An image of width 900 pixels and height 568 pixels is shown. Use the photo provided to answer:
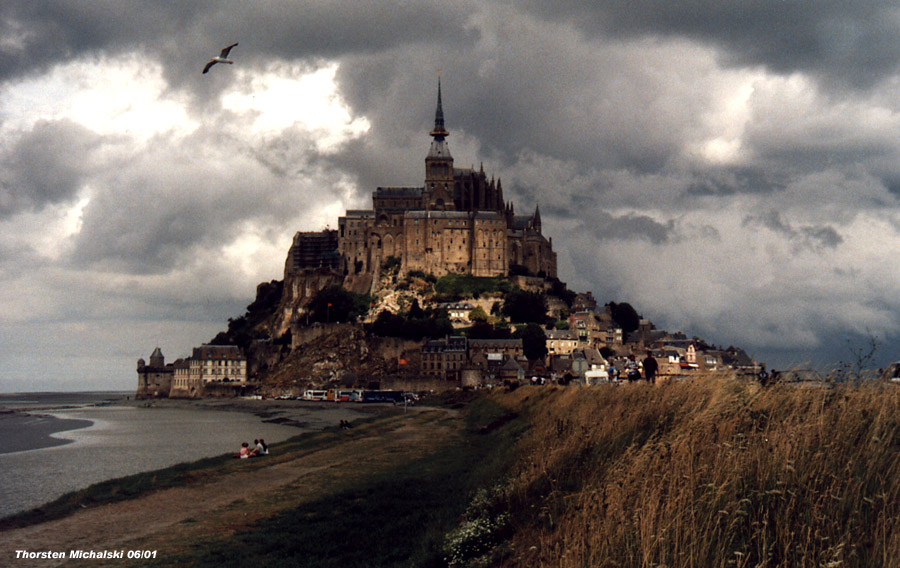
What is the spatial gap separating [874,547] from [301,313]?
373ft

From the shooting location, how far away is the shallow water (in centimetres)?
2402

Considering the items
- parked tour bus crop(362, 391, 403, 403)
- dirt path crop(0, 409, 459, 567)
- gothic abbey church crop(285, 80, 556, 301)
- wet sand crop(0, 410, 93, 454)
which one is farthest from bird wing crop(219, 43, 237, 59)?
gothic abbey church crop(285, 80, 556, 301)

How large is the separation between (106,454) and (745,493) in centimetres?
3605

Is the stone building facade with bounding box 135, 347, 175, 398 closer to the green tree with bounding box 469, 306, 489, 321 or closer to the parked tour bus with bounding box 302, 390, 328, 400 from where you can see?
the parked tour bus with bounding box 302, 390, 328, 400

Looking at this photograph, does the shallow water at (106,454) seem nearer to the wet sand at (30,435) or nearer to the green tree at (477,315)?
the wet sand at (30,435)

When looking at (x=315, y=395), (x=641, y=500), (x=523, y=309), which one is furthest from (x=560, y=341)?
(x=641, y=500)

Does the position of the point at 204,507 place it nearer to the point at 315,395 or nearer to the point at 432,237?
the point at 315,395

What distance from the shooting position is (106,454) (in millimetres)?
35562

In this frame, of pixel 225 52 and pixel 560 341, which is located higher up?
pixel 225 52

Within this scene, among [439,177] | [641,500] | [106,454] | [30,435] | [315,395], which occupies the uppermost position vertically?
[439,177]

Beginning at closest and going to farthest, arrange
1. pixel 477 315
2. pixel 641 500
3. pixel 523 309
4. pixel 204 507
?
pixel 641 500, pixel 204 507, pixel 477 315, pixel 523 309

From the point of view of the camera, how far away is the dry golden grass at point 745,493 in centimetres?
571

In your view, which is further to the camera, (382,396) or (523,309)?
(523,309)

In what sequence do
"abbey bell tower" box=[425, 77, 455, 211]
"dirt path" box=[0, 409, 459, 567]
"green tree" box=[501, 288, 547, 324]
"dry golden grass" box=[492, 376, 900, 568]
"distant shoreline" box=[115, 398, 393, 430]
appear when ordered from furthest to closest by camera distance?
"abbey bell tower" box=[425, 77, 455, 211] → "green tree" box=[501, 288, 547, 324] → "distant shoreline" box=[115, 398, 393, 430] → "dirt path" box=[0, 409, 459, 567] → "dry golden grass" box=[492, 376, 900, 568]
